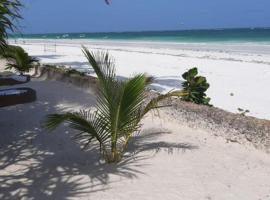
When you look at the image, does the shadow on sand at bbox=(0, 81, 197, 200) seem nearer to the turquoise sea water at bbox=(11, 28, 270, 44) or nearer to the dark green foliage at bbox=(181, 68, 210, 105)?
the dark green foliage at bbox=(181, 68, 210, 105)

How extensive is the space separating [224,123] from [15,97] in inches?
130

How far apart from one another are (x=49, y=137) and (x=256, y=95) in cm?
545

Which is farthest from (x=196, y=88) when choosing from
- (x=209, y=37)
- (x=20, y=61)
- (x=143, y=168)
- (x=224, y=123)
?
(x=209, y=37)

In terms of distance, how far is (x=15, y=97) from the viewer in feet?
20.6

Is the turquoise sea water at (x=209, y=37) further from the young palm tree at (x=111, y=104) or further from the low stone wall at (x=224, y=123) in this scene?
the young palm tree at (x=111, y=104)

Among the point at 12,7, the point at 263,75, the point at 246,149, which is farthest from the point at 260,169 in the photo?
the point at 263,75

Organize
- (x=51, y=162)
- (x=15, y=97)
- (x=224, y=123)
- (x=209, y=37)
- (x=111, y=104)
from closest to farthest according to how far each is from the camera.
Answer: (x=111, y=104) < (x=51, y=162) < (x=224, y=123) < (x=15, y=97) < (x=209, y=37)

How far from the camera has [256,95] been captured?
8844 millimetres

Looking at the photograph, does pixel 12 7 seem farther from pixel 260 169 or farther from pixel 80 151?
pixel 260 169

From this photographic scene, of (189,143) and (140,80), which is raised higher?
(140,80)

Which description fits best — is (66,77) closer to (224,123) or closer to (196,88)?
(196,88)

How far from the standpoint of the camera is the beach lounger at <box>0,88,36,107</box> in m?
6.13

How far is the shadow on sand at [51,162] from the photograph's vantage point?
334cm

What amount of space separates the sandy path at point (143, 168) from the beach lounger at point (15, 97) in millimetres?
982
